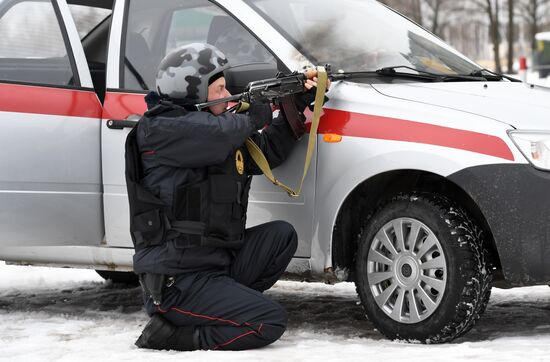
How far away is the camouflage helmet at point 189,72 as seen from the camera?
14.6 ft

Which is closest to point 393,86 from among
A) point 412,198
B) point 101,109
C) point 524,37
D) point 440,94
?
point 440,94

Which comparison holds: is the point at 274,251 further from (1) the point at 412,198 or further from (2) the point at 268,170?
(1) the point at 412,198

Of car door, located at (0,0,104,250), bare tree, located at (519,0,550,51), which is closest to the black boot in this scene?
car door, located at (0,0,104,250)

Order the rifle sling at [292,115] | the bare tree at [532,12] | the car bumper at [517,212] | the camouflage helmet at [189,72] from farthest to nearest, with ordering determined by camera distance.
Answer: the bare tree at [532,12]
the rifle sling at [292,115]
the camouflage helmet at [189,72]
the car bumper at [517,212]

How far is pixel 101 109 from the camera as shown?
5145 mm

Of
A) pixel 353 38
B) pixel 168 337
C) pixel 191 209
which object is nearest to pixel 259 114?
pixel 191 209

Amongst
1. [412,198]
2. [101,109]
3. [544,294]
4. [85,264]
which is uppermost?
[101,109]

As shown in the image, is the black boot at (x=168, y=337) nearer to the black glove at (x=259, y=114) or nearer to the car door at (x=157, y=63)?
the car door at (x=157, y=63)

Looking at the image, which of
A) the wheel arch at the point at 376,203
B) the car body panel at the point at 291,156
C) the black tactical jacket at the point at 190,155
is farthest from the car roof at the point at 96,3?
the wheel arch at the point at 376,203

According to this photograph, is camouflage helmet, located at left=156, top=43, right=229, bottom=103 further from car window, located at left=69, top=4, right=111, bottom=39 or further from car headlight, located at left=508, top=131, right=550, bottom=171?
car headlight, located at left=508, top=131, right=550, bottom=171

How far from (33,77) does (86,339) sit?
1347 millimetres

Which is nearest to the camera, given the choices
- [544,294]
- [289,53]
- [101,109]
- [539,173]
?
[539,173]

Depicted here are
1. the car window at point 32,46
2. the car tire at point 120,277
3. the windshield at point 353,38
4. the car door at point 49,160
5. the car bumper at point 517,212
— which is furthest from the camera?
the car tire at point 120,277

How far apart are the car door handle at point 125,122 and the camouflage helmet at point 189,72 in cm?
53
